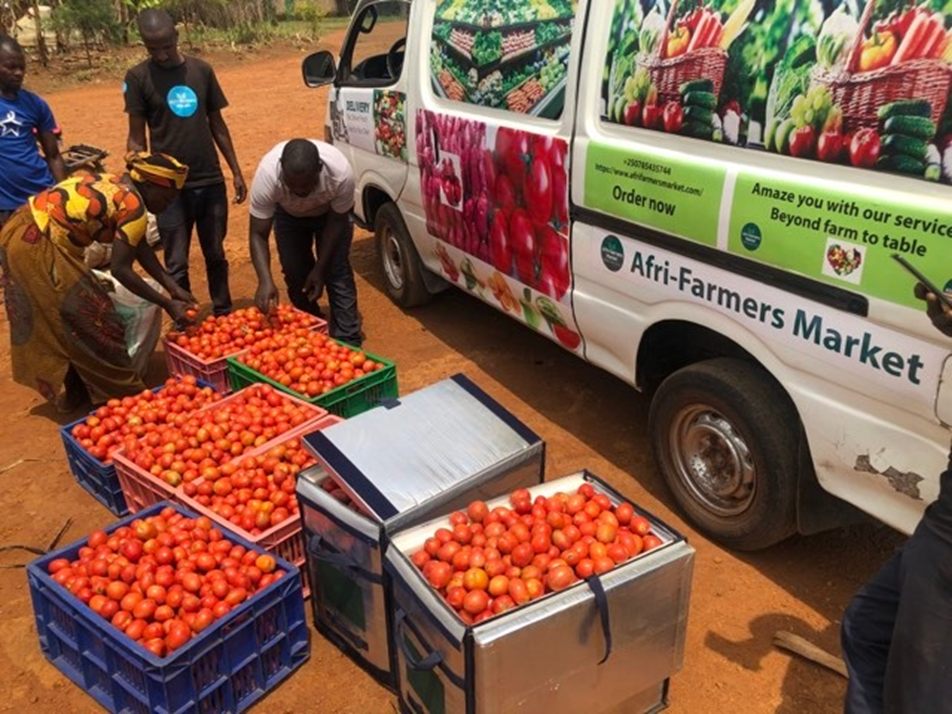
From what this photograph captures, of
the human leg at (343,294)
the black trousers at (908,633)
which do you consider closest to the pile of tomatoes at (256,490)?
the human leg at (343,294)

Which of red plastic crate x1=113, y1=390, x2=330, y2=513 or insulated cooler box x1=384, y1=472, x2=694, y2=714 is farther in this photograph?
red plastic crate x1=113, y1=390, x2=330, y2=513

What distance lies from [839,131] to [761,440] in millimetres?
1296

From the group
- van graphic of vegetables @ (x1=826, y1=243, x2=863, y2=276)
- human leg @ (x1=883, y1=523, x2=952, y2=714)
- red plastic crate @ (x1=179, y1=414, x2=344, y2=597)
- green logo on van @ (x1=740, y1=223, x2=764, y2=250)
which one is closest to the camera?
human leg @ (x1=883, y1=523, x2=952, y2=714)

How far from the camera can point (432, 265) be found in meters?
6.20

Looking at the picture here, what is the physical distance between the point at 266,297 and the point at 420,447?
252cm

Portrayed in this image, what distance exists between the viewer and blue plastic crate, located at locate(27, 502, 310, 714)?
3016 mm

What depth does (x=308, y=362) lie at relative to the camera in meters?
5.12

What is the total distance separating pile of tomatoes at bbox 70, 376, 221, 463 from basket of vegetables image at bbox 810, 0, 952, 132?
3.65 metres

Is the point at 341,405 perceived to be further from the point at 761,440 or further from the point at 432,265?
the point at 761,440

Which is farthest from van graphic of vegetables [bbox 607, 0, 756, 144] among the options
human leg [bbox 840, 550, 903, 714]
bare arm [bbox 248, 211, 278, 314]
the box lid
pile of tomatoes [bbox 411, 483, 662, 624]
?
bare arm [bbox 248, 211, 278, 314]

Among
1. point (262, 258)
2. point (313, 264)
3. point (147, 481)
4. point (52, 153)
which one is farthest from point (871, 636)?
point (52, 153)

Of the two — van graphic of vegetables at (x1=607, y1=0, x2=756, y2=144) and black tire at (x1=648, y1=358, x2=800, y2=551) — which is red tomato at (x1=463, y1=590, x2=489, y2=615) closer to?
black tire at (x1=648, y1=358, x2=800, y2=551)

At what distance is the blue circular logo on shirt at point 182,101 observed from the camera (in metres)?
5.96

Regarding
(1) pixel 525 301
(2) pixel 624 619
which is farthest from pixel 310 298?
(2) pixel 624 619
